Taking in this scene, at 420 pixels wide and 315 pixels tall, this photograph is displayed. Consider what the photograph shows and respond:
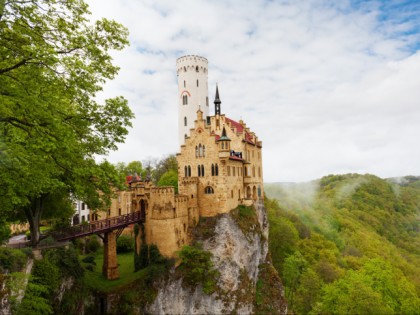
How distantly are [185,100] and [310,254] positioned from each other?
4043 centimetres

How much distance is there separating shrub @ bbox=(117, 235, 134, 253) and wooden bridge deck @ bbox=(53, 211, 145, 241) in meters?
9.94

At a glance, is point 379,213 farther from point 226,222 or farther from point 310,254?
point 226,222

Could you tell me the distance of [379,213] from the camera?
131 metres

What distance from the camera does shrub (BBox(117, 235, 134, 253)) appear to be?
140 feet

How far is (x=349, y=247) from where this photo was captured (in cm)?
8294

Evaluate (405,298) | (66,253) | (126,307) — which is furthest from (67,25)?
(405,298)

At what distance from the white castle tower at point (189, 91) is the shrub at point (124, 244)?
17.5 m

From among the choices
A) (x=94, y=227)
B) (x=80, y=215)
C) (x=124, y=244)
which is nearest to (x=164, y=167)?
(x=80, y=215)

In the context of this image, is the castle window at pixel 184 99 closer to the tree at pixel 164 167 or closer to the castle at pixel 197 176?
the castle at pixel 197 176

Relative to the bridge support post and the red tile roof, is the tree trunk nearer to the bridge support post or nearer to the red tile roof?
the bridge support post

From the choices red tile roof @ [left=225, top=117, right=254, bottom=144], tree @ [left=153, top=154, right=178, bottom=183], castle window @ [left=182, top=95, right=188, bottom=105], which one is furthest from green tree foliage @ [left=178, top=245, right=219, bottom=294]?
tree @ [left=153, top=154, right=178, bottom=183]

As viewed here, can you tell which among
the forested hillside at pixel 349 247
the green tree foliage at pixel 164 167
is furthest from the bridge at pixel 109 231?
the green tree foliage at pixel 164 167

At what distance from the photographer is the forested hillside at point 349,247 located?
42.4 m

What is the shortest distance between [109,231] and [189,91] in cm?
2775
